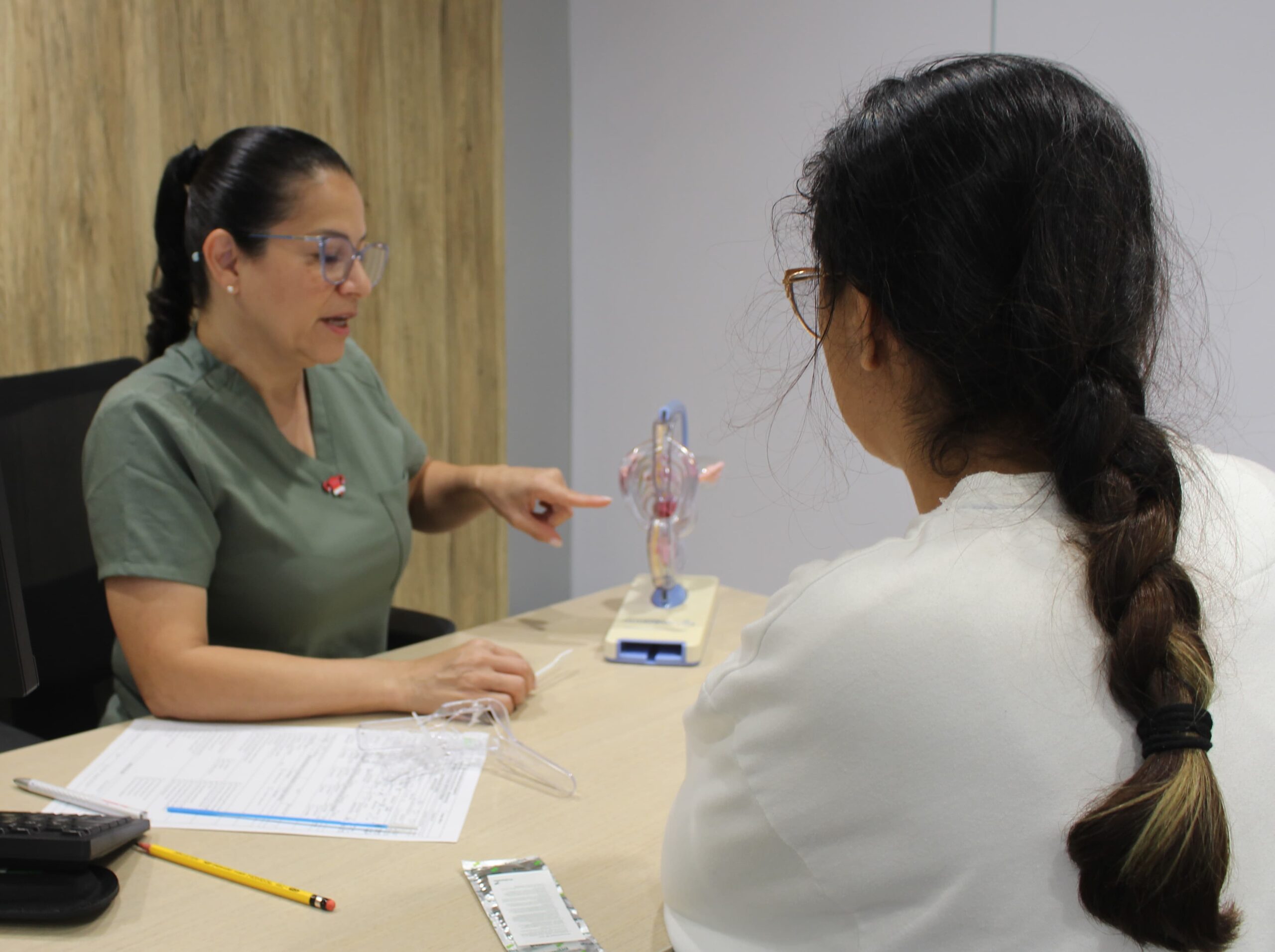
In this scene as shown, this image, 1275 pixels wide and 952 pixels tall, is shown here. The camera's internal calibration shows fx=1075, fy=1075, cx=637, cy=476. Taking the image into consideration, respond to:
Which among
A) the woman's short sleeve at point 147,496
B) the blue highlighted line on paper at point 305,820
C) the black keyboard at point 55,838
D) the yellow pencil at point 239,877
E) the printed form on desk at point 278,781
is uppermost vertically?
the woman's short sleeve at point 147,496

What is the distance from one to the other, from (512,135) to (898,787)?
299 centimetres

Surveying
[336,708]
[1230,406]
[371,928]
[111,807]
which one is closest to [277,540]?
[336,708]

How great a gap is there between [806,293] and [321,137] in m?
2.25

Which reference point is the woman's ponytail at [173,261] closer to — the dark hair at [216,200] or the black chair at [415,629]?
the dark hair at [216,200]

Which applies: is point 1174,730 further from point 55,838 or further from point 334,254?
point 334,254

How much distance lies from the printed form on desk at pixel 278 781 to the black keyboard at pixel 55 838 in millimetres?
110

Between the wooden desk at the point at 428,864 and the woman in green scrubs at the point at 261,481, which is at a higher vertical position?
the woman in green scrubs at the point at 261,481

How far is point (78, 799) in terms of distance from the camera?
114 cm

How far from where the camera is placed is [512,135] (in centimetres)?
334

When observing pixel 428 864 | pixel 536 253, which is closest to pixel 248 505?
pixel 428 864

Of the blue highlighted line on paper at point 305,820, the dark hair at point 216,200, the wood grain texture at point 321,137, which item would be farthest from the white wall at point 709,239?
the blue highlighted line on paper at point 305,820

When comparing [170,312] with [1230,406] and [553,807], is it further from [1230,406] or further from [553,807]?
[1230,406]

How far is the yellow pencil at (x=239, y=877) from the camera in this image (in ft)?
3.20

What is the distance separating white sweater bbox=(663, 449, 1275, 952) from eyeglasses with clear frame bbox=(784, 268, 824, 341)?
207 mm
